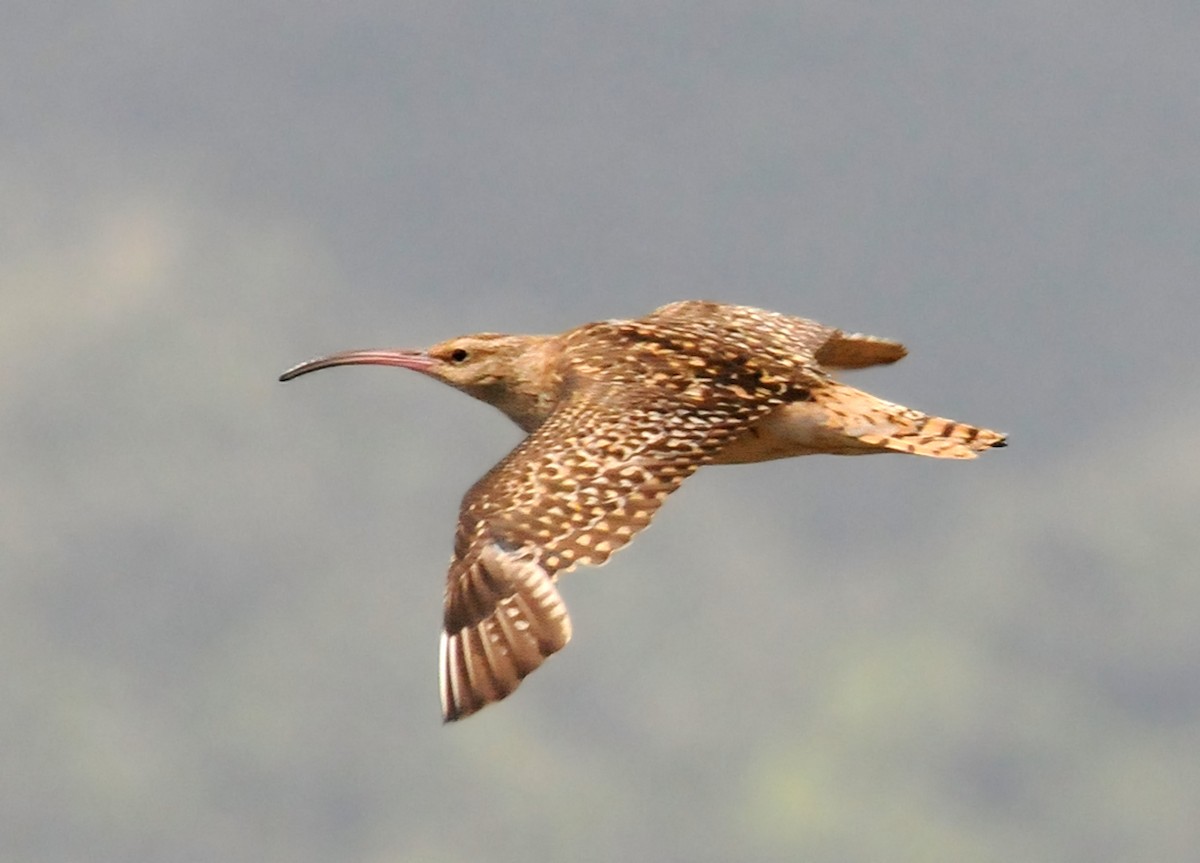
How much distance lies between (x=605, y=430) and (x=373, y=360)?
4.34 meters

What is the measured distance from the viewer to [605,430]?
21.9 meters

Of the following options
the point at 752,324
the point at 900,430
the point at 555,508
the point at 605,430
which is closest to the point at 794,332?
the point at 752,324

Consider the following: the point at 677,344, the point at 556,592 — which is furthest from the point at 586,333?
the point at 556,592

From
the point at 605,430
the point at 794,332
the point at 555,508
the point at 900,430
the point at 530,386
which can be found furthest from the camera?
the point at 794,332

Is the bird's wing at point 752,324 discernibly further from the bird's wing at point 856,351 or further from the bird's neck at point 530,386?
the bird's neck at point 530,386

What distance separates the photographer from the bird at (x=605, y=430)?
66.1ft

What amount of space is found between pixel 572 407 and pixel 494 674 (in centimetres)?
343

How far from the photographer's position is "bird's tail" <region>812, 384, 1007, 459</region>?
2280cm

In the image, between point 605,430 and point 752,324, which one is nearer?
point 605,430

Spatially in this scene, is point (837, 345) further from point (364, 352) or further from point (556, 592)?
point (556, 592)

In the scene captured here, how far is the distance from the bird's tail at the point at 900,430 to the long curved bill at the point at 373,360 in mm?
4068

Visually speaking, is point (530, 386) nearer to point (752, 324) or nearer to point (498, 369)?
point (498, 369)

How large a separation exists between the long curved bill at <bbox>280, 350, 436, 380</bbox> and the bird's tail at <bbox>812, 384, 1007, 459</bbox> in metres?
4.07

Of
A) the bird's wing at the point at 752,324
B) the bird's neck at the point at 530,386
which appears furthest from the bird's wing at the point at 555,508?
the bird's wing at the point at 752,324
